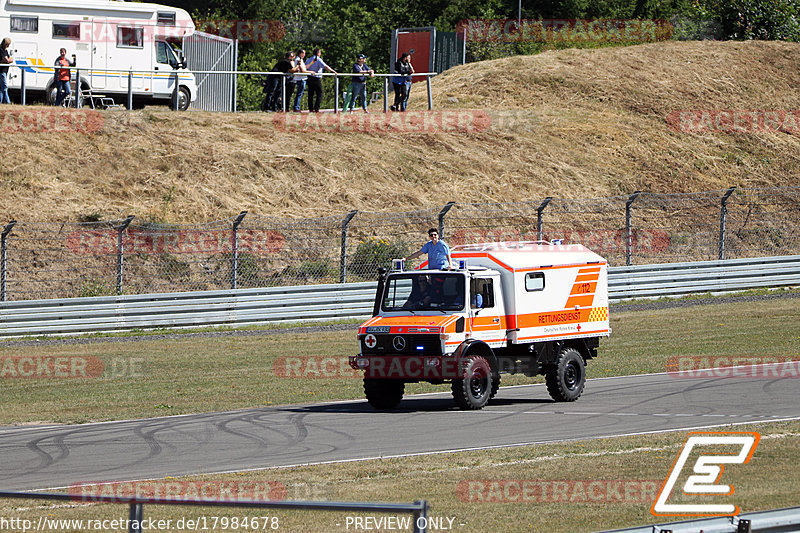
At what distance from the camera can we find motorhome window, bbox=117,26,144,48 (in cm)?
3491

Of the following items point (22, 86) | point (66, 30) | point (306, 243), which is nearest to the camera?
point (306, 243)

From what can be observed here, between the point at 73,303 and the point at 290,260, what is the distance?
21.8ft

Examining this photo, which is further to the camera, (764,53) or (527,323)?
(764,53)

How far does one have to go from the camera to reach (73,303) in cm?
2425

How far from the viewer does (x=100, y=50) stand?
34469 millimetres

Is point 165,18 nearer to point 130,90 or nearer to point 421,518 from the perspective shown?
point 130,90

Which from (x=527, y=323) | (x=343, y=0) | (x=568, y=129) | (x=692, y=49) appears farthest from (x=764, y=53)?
(x=527, y=323)

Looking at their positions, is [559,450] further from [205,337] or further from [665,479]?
[205,337]

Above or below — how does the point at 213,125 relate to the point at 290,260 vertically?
above

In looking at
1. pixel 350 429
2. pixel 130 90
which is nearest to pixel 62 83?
pixel 130 90

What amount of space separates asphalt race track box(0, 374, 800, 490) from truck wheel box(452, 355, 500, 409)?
200 mm

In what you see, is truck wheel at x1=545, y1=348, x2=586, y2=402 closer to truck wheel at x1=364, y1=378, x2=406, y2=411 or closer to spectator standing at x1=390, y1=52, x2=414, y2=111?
truck wheel at x1=364, y1=378, x2=406, y2=411

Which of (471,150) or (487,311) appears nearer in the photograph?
(487,311)

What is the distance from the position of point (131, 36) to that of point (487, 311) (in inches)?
908
